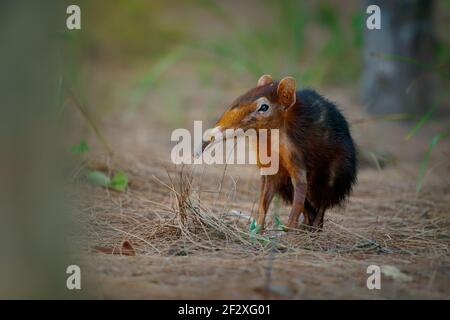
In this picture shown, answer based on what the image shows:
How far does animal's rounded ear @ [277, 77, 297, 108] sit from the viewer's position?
15.3 feet

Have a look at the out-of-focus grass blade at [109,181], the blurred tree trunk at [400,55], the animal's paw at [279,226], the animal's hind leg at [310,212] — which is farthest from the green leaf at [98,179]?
the blurred tree trunk at [400,55]

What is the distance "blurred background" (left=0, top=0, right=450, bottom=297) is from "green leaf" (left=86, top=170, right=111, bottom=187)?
0.24 meters

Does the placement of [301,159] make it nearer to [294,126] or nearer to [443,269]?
[294,126]

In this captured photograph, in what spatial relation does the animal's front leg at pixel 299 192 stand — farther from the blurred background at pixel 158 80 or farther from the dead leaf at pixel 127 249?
the blurred background at pixel 158 80

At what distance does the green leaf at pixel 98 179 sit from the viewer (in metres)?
5.89

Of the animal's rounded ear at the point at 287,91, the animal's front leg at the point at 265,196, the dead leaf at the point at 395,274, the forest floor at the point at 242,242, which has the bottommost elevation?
the dead leaf at the point at 395,274

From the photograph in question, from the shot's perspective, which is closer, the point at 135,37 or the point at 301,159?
the point at 301,159

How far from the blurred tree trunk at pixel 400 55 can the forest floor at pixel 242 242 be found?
1.70 metres

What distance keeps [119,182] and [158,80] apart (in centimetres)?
538

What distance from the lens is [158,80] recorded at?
36.5 feet

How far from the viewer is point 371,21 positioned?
7734 millimetres

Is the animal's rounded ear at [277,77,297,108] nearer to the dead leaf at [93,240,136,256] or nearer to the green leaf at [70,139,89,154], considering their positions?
the dead leaf at [93,240,136,256]
